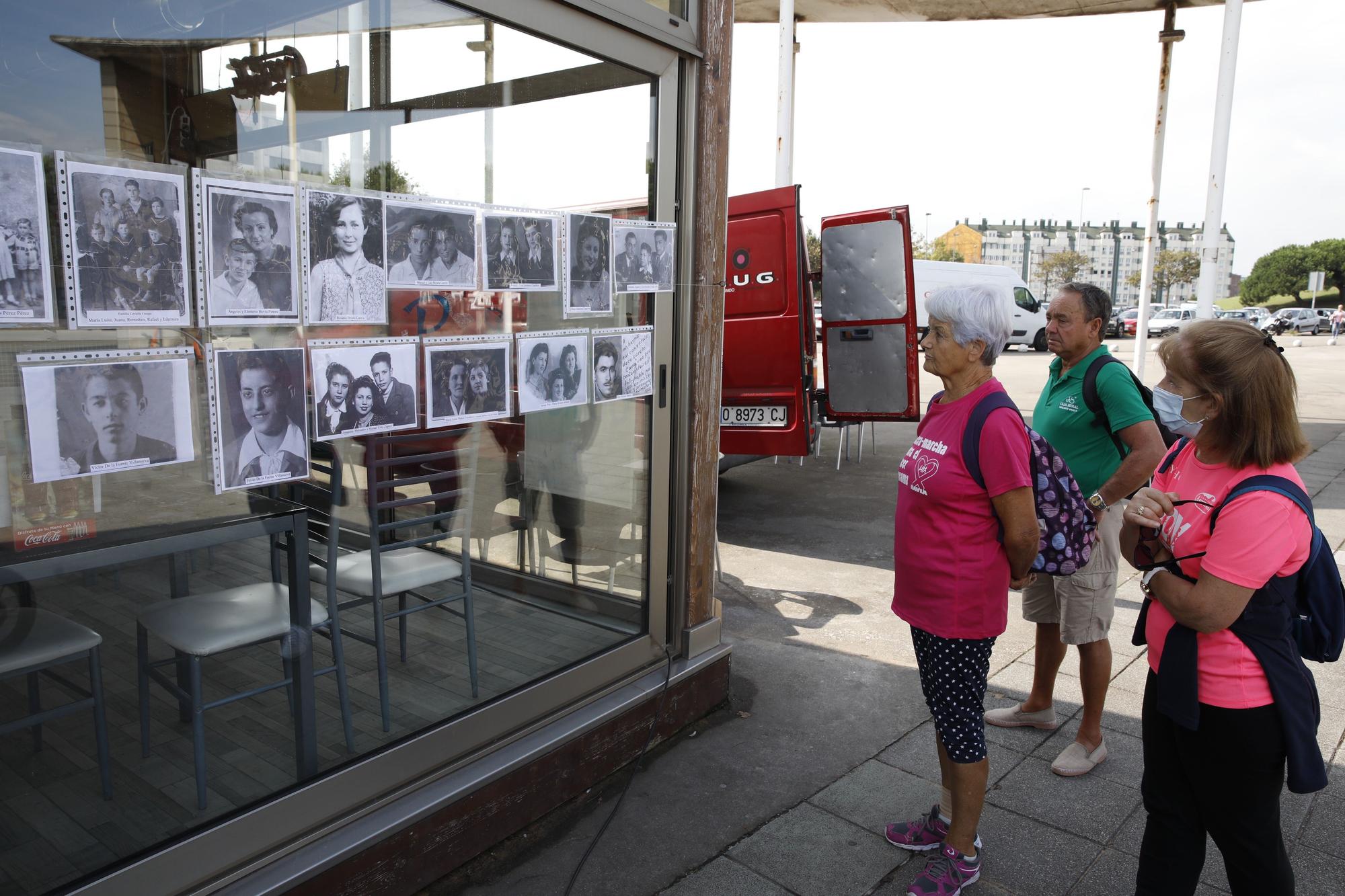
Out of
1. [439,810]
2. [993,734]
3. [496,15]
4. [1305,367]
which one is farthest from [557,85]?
[1305,367]

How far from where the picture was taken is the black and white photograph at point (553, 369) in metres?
2.62

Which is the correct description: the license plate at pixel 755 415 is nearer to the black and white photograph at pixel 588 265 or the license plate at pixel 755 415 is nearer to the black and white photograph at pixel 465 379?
the black and white photograph at pixel 588 265

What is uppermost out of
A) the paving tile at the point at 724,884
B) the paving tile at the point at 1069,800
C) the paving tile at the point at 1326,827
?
the paving tile at the point at 1326,827

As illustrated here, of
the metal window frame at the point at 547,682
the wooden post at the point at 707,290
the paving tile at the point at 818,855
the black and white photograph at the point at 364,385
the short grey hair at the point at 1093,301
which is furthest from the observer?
the wooden post at the point at 707,290

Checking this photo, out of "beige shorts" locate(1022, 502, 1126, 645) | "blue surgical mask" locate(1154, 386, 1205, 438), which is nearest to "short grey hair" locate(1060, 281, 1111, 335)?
"blue surgical mask" locate(1154, 386, 1205, 438)

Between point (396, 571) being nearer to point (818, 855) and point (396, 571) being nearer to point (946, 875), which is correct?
point (818, 855)

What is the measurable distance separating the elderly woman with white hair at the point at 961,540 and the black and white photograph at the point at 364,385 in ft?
4.32

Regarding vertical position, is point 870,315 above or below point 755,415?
above

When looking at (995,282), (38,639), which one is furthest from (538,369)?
(995,282)

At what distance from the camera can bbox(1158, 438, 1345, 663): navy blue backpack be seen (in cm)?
176

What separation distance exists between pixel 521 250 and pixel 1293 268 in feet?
264

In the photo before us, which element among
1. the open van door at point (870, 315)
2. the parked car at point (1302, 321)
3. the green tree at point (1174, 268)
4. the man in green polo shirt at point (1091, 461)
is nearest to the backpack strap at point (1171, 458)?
the man in green polo shirt at point (1091, 461)

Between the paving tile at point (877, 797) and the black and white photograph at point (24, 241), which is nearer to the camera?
the black and white photograph at point (24, 241)

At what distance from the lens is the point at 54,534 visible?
1.72 meters
